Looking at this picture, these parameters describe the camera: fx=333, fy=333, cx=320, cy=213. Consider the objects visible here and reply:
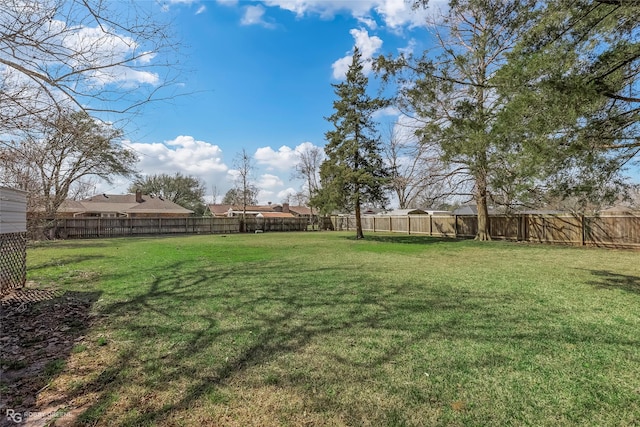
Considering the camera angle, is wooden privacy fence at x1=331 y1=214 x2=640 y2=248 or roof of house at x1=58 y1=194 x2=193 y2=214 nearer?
wooden privacy fence at x1=331 y1=214 x2=640 y2=248

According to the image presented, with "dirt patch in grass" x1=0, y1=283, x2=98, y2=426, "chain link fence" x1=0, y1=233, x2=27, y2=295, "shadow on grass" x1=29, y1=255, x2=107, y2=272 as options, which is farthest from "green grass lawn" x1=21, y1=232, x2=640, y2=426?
"shadow on grass" x1=29, y1=255, x2=107, y2=272

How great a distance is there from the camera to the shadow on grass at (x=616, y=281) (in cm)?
583

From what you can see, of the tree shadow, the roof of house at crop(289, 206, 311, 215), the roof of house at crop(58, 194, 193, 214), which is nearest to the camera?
the tree shadow

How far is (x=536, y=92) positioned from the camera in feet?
16.1

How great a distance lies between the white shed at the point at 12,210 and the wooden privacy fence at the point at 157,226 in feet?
40.1

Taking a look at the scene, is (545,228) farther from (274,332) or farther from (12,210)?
(12,210)

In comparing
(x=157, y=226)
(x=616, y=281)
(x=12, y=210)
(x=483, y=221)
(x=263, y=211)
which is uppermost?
(x=263, y=211)

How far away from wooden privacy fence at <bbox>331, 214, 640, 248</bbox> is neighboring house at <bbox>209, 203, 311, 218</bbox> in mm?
30331

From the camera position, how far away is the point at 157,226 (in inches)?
986

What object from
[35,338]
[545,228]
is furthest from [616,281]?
[545,228]

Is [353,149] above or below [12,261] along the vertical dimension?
above

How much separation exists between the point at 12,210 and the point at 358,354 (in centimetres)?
551

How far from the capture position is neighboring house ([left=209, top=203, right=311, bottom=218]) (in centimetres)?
5189

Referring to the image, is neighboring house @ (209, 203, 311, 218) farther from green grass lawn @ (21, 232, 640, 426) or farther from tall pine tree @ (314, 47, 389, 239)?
green grass lawn @ (21, 232, 640, 426)
